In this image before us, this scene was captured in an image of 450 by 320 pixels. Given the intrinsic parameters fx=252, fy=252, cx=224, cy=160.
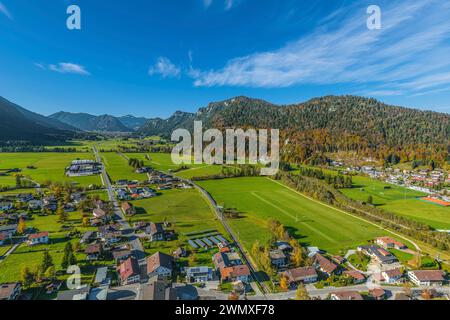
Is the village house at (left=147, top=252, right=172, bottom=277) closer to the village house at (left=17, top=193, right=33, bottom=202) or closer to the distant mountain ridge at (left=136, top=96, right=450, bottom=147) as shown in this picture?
the village house at (left=17, top=193, right=33, bottom=202)

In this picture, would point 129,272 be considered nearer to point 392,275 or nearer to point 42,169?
point 392,275

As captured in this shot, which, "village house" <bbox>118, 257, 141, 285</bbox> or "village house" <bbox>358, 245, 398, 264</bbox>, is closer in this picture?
"village house" <bbox>118, 257, 141, 285</bbox>

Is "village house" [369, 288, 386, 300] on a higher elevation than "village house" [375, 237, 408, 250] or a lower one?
lower

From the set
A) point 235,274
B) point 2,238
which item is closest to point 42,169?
point 2,238

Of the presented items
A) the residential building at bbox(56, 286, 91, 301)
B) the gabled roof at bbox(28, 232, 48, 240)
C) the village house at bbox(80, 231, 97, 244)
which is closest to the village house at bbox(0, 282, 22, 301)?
the residential building at bbox(56, 286, 91, 301)

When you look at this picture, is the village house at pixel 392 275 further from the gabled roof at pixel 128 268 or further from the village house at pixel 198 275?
the gabled roof at pixel 128 268

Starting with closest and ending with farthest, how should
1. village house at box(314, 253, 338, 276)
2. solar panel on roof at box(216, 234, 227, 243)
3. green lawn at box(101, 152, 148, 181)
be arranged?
village house at box(314, 253, 338, 276)
solar panel on roof at box(216, 234, 227, 243)
green lawn at box(101, 152, 148, 181)

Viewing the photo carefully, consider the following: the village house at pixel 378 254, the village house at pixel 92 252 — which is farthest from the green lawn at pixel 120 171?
the village house at pixel 378 254

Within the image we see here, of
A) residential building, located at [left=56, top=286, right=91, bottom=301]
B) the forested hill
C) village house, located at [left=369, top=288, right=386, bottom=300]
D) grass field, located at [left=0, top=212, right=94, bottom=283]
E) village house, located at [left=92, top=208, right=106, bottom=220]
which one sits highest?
the forested hill
